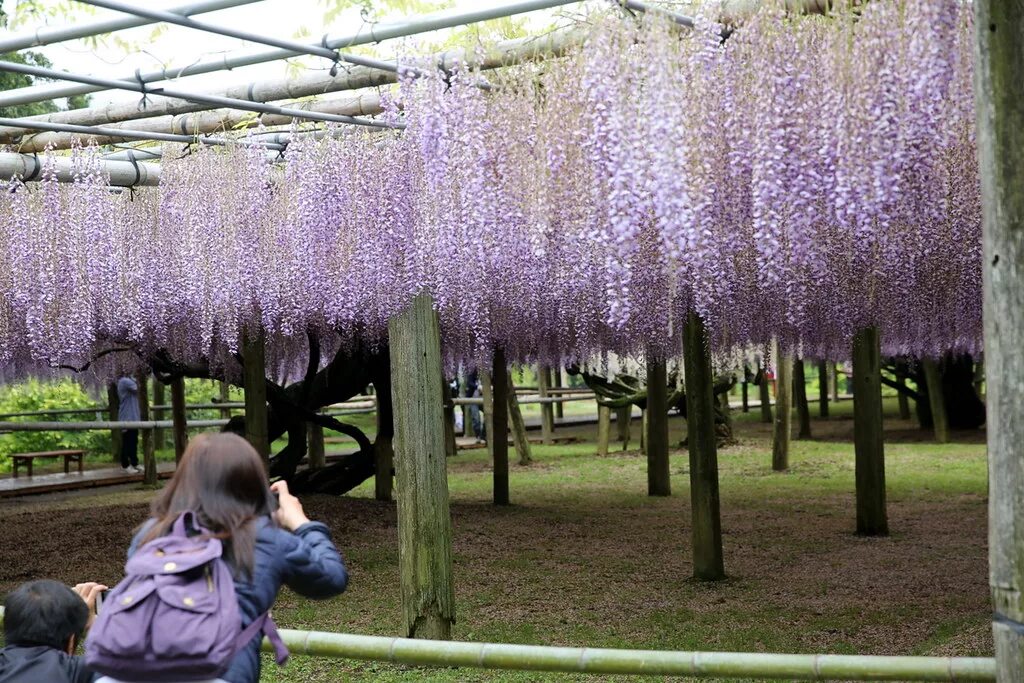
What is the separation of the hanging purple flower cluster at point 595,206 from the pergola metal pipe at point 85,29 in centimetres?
149

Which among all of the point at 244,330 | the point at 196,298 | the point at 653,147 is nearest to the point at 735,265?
the point at 653,147

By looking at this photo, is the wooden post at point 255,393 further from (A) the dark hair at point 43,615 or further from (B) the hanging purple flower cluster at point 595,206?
(A) the dark hair at point 43,615

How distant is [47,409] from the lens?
17.4 m

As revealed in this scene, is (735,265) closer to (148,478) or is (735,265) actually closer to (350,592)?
(350,592)

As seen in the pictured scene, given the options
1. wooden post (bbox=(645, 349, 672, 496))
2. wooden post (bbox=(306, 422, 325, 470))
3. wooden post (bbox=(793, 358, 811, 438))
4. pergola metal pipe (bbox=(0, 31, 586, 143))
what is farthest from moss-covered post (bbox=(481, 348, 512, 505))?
wooden post (bbox=(793, 358, 811, 438))

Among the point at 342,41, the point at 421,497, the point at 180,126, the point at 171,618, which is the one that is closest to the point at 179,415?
the point at 180,126

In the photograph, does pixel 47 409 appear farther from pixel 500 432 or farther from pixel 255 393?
pixel 255 393

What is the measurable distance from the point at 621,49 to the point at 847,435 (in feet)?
46.7

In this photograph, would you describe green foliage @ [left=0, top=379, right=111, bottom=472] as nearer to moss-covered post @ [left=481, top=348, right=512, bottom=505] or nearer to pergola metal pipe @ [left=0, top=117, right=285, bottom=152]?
moss-covered post @ [left=481, top=348, right=512, bottom=505]

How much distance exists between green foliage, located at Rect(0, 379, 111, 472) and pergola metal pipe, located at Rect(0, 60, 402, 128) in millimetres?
12431

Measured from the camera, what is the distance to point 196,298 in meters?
7.72

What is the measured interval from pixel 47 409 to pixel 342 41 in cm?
1463

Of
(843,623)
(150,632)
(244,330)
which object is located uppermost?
(244,330)

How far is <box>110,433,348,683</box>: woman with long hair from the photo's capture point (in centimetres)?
207
